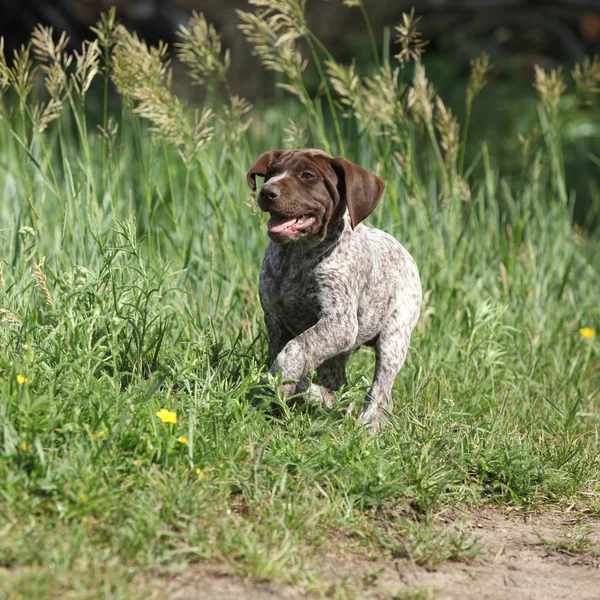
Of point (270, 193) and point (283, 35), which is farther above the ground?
point (283, 35)

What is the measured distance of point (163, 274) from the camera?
14.3ft

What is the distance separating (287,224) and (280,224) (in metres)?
0.03

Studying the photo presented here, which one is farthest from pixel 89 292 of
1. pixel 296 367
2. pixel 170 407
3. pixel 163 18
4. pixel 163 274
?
pixel 163 18

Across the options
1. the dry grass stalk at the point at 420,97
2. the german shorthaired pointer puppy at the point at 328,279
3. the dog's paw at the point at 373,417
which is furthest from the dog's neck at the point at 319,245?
the dry grass stalk at the point at 420,97

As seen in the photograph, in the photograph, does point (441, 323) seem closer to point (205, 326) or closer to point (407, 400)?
point (407, 400)

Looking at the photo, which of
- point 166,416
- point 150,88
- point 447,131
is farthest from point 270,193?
point 447,131

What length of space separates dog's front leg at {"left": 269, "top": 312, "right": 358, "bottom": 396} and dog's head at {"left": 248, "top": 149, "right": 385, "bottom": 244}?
1.28ft

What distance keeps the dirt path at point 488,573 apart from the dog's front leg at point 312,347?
0.87 meters

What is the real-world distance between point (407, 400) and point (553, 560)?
1266 millimetres

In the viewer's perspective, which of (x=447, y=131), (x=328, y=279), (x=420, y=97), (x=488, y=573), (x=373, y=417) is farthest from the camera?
(x=447, y=131)

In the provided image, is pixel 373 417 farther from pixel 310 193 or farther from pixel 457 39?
pixel 457 39

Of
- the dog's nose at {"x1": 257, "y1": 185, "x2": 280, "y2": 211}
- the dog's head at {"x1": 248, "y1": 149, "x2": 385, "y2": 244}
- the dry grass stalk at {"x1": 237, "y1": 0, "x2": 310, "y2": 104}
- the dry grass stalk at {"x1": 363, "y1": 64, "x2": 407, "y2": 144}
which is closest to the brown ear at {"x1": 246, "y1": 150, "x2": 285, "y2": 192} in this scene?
the dog's head at {"x1": 248, "y1": 149, "x2": 385, "y2": 244}

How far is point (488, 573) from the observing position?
3.38 meters

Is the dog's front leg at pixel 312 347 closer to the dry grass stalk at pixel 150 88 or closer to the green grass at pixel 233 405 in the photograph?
the green grass at pixel 233 405
